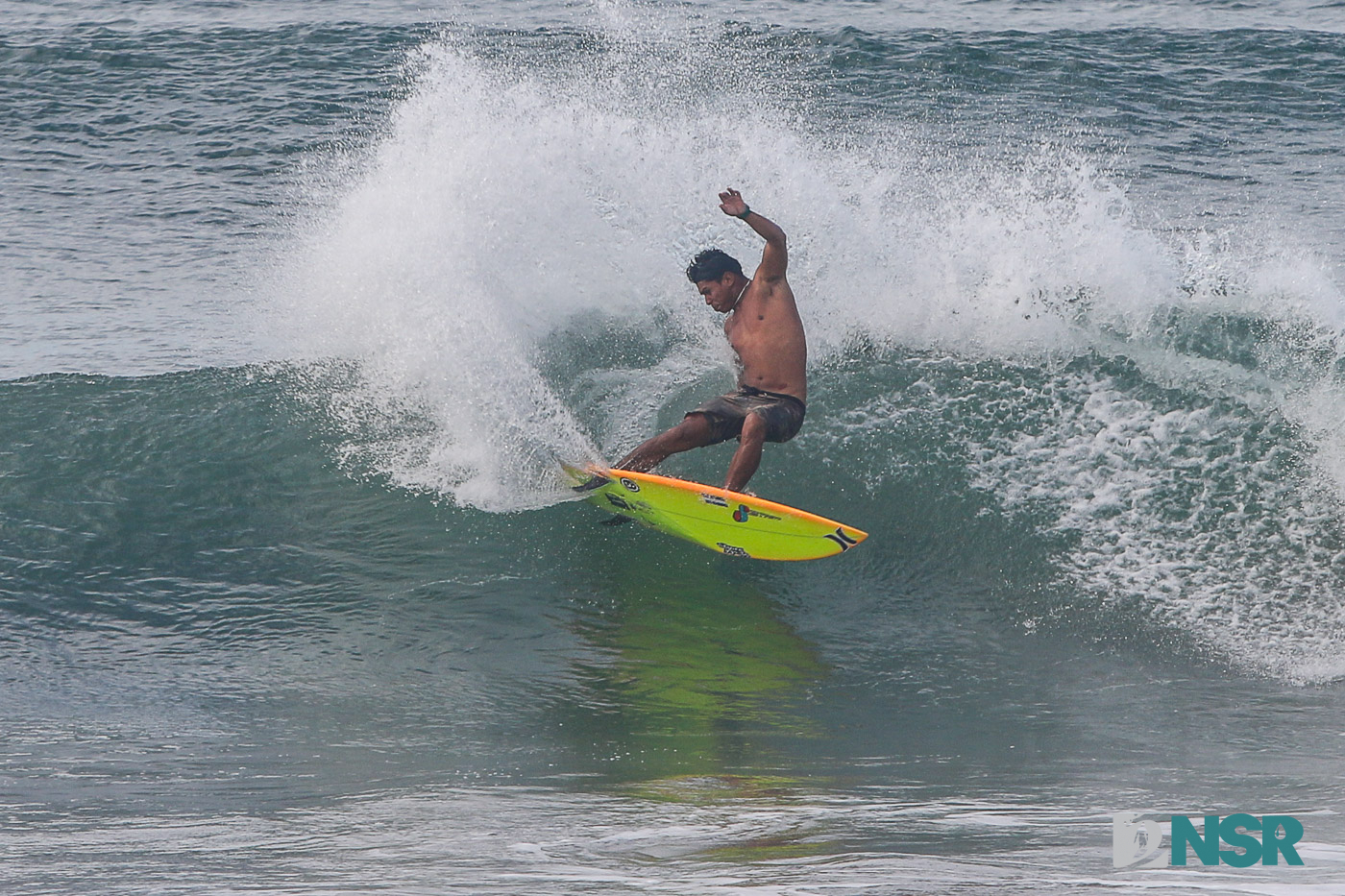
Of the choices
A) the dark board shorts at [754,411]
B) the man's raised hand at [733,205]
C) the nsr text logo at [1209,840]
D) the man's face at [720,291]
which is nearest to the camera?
the nsr text logo at [1209,840]

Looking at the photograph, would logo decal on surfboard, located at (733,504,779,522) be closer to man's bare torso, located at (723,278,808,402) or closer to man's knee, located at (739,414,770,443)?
man's knee, located at (739,414,770,443)

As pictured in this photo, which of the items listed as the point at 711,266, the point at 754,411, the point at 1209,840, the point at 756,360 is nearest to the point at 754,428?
the point at 754,411

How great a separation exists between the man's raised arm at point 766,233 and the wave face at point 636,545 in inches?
57.8

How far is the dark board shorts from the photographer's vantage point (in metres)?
6.94

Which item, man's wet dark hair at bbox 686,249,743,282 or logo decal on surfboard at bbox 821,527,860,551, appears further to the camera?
man's wet dark hair at bbox 686,249,743,282

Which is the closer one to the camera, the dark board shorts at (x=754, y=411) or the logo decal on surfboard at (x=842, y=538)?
the logo decal on surfboard at (x=842, y=538)

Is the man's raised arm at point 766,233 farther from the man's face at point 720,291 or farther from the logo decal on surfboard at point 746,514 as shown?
the logo decal on surfboard at point 746,514

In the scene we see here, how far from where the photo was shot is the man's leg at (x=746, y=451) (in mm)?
6820

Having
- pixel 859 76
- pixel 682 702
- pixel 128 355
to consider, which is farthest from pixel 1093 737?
pixel 859 76

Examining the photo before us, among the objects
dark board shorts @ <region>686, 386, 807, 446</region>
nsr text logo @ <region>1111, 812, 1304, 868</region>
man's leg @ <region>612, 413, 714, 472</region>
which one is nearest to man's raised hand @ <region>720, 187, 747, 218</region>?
dark board shorts @ <region>686, 386, 807, 446</region>

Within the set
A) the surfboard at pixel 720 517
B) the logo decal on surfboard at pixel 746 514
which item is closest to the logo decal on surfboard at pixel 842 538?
the surfboard at pixel 720 517

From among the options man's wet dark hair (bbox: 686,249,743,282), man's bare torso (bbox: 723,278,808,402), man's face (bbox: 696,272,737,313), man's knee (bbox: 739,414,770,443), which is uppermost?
man's wet dark hair (bbox: 686,249,743,282)

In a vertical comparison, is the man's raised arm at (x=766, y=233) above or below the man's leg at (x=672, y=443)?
above

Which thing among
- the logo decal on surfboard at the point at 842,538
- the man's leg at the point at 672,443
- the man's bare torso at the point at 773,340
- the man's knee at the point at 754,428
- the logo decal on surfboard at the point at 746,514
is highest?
the man's bare torso at the point at 773,340
